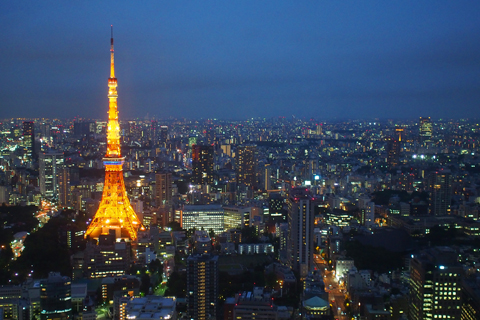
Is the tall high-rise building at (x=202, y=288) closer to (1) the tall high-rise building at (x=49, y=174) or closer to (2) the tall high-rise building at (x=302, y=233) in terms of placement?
(2) the tall high-rise building at (x=302, y=233)

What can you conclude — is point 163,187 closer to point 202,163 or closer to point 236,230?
point 202,163

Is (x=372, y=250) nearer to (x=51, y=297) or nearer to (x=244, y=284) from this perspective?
(x=244, y=284)

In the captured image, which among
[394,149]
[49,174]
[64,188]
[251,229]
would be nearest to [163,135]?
[394,149]

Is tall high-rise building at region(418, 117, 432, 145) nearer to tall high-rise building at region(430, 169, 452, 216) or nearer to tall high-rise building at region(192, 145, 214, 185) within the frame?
tall high-rise building at region(430, 169, 452, 216)

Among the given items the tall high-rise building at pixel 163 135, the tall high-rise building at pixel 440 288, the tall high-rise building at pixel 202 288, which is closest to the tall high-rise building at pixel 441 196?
the tall high-rise building at pixel 440 288

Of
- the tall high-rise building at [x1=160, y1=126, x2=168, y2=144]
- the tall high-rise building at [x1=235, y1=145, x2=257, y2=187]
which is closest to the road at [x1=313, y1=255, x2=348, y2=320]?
the tall high-rise building at [x1=235, y1=145, x2=257, y2=187]
